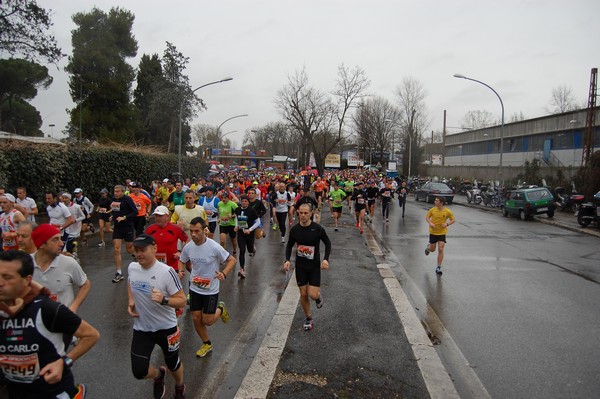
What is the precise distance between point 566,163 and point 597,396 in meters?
38.2

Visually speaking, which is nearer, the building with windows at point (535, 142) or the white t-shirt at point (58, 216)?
the white t-shirt at point (58, 216)

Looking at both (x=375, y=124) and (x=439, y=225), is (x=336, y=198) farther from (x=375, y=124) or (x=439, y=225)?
(x=375, y=124)

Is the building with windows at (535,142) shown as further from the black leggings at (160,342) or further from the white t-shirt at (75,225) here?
the black leggings at (160,342)

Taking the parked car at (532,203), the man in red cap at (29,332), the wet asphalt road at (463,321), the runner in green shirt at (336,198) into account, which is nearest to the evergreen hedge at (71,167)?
the wet asphalt road at (463,321)

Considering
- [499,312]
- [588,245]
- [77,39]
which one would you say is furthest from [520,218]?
[77,39]

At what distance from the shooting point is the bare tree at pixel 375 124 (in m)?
64.6

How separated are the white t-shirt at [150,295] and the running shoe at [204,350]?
1.11m

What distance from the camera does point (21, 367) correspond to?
2588 millimetres

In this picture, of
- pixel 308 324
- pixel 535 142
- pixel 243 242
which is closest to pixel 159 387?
pixel 308 324

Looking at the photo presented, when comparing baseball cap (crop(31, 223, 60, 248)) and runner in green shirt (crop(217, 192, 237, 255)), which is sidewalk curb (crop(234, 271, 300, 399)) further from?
runner in green shirt (crop(217, 192, 237, 255))

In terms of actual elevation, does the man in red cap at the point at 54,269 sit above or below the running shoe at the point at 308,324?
above

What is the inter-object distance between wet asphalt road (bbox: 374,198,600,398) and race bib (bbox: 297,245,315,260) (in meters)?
1.98

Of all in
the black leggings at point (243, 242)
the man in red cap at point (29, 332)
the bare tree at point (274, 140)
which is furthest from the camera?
the bare tree at point (274, 140)

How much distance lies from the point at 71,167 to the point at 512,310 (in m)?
16.5
